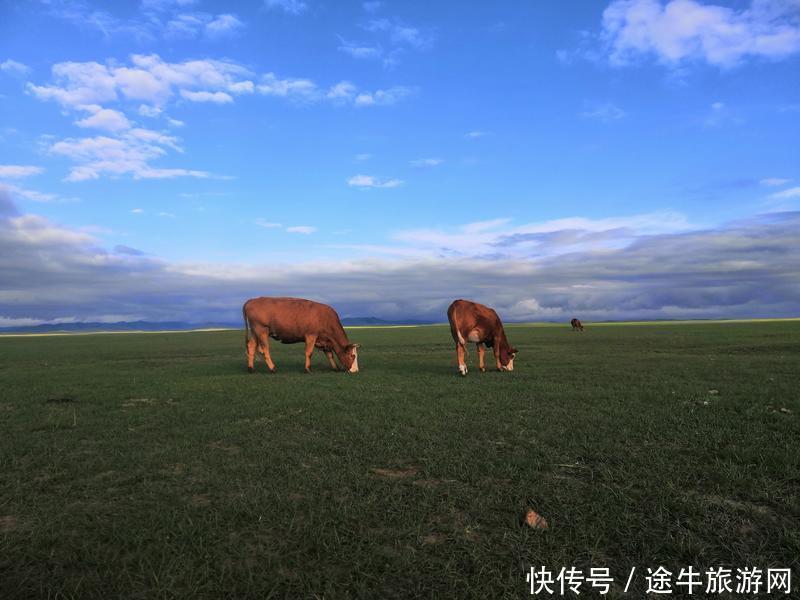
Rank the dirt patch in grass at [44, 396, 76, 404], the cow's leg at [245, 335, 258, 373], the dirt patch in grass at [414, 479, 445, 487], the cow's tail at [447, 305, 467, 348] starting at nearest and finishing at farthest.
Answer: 1. the dirt patch in grass at [414, 479, 445, 487]
2. the dirt patch in grass at [44, 396, 76, 404]
3. the cow's tail at [447, 305, 467, 348]
4. the cow's leg at [245, 335, 258, 373]

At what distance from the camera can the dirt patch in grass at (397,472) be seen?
21.0ft

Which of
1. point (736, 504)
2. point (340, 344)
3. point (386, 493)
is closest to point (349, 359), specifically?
point (340, 344)

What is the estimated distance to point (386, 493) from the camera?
573 centimetres

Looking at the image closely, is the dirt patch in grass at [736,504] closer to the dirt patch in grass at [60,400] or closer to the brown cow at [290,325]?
the dirt patch in grass at [60,400]

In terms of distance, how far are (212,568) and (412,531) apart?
186 centimetres

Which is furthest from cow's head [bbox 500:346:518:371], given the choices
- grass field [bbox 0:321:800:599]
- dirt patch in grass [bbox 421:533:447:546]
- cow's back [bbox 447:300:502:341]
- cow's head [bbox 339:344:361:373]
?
dirt patch in grass [bbox 421:533:447:546]

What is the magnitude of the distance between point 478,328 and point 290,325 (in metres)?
7.85

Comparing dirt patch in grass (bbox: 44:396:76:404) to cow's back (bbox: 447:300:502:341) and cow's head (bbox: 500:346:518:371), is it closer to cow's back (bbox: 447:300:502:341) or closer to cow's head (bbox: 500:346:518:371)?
cow's back (bbox: 447:300:502:341)

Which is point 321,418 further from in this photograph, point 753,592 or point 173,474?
point 753,592

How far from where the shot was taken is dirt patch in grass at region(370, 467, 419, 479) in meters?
6.41

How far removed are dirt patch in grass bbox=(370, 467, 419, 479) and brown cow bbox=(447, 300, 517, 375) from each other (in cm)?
1122

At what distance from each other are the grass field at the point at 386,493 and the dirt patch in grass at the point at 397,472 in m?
0.05

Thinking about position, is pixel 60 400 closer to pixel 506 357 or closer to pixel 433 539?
pixel 433 539

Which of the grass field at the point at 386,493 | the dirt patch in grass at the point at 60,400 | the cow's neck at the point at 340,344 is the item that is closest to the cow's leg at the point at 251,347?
the cow's neck at the point at 340,344
